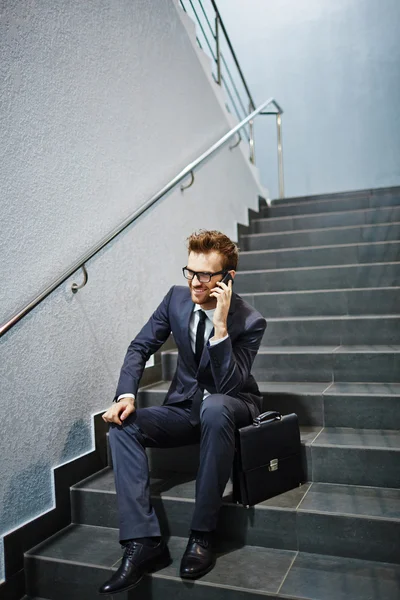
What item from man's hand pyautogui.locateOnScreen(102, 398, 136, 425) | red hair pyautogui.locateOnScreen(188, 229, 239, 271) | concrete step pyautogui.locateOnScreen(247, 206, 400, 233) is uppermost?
concrete step pyautogui.locateOnScreen(247, 206, 400, 233)

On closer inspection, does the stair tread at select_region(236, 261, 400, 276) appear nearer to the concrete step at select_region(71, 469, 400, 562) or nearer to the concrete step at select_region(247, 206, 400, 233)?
the concrete step at select_region(247, 206, 400, 233)

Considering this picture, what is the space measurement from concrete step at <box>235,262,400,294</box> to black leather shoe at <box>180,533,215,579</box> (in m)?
2.12

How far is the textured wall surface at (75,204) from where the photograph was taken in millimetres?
2197

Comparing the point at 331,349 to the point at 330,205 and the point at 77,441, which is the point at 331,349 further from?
the point at 330,205

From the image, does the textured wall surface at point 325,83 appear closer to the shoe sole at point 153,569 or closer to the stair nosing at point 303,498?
the stair nosing at point 303,498

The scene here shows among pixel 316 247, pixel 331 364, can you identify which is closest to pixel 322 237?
pixel 316 247

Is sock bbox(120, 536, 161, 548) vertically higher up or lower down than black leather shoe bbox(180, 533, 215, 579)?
higher up

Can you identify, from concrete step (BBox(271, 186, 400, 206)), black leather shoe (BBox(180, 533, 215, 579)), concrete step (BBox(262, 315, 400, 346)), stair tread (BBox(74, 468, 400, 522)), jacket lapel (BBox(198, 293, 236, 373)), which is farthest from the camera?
concrete step (BBox(271, 186, 400, 206))

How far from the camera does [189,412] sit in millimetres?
2334

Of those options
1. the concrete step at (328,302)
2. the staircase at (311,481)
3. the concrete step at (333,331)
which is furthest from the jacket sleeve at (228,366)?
the concrete step at (328,302)

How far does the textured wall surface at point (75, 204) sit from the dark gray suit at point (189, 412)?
0.38m

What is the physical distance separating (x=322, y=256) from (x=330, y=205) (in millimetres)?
1060

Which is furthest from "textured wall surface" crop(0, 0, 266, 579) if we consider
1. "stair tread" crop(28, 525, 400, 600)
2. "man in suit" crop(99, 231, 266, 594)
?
"man in suit" crop(99, 231, 266, 594)

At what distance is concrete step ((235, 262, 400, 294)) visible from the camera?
354 centimetres
